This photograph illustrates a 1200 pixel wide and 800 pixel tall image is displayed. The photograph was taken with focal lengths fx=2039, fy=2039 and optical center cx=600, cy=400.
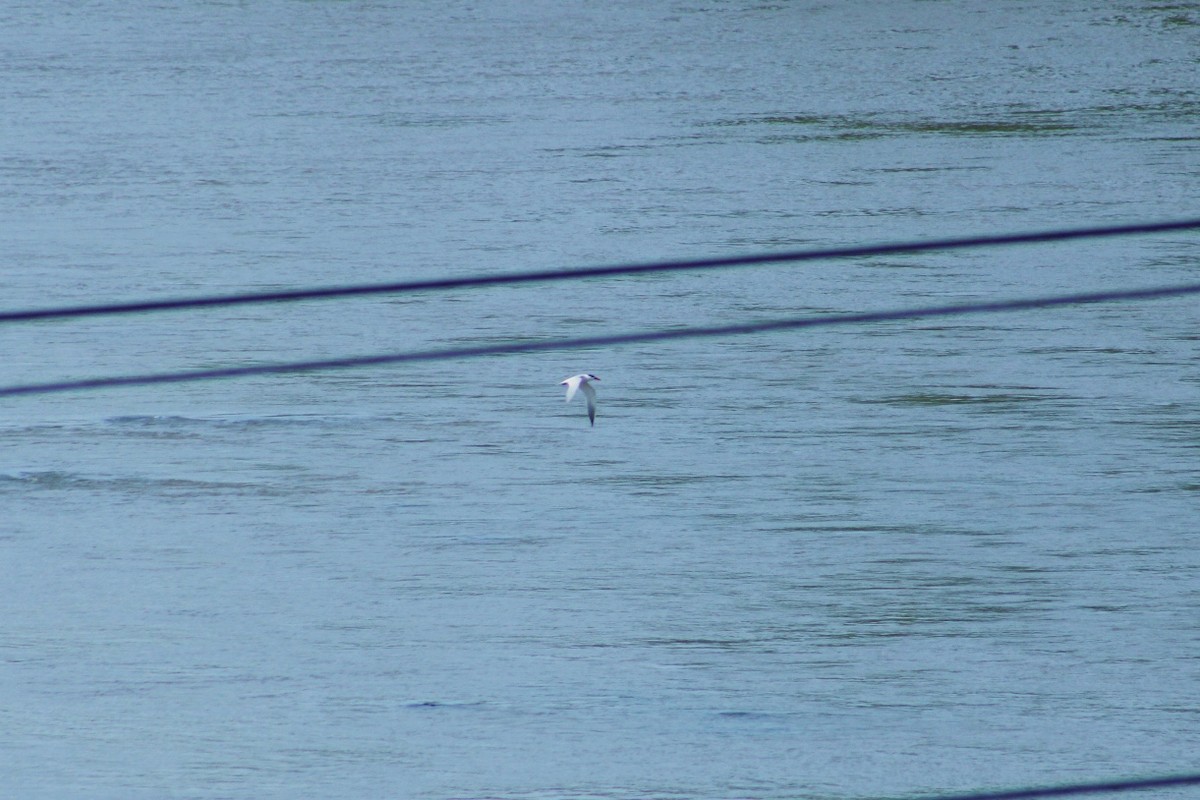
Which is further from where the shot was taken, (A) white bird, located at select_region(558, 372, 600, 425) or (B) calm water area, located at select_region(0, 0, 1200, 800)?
(A) white bird, located at select_region(558, 372, 600, 425)

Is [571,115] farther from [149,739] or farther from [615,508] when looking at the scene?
[149,739]

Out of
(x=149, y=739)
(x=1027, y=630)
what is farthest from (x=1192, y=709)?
(x=149, y=739)

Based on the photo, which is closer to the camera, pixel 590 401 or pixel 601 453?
pixel 601 453

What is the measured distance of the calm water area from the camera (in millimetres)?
2910

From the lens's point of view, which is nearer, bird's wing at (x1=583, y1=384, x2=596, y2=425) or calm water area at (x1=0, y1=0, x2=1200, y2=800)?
calm water area at (x1=0, y1=0, x2=1200, y2=800)

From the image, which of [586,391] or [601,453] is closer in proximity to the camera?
[601,453]

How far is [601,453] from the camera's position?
394 cm

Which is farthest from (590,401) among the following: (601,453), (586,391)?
(601,453)

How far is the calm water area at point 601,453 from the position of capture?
291cm

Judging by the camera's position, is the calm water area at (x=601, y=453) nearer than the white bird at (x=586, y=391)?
Yes

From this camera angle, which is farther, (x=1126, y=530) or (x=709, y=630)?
(x=1126, y=530)

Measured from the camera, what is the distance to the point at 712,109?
21.7ft

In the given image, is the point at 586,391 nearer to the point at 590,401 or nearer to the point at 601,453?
the point at 590,401

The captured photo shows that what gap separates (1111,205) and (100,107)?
330 centimetres
